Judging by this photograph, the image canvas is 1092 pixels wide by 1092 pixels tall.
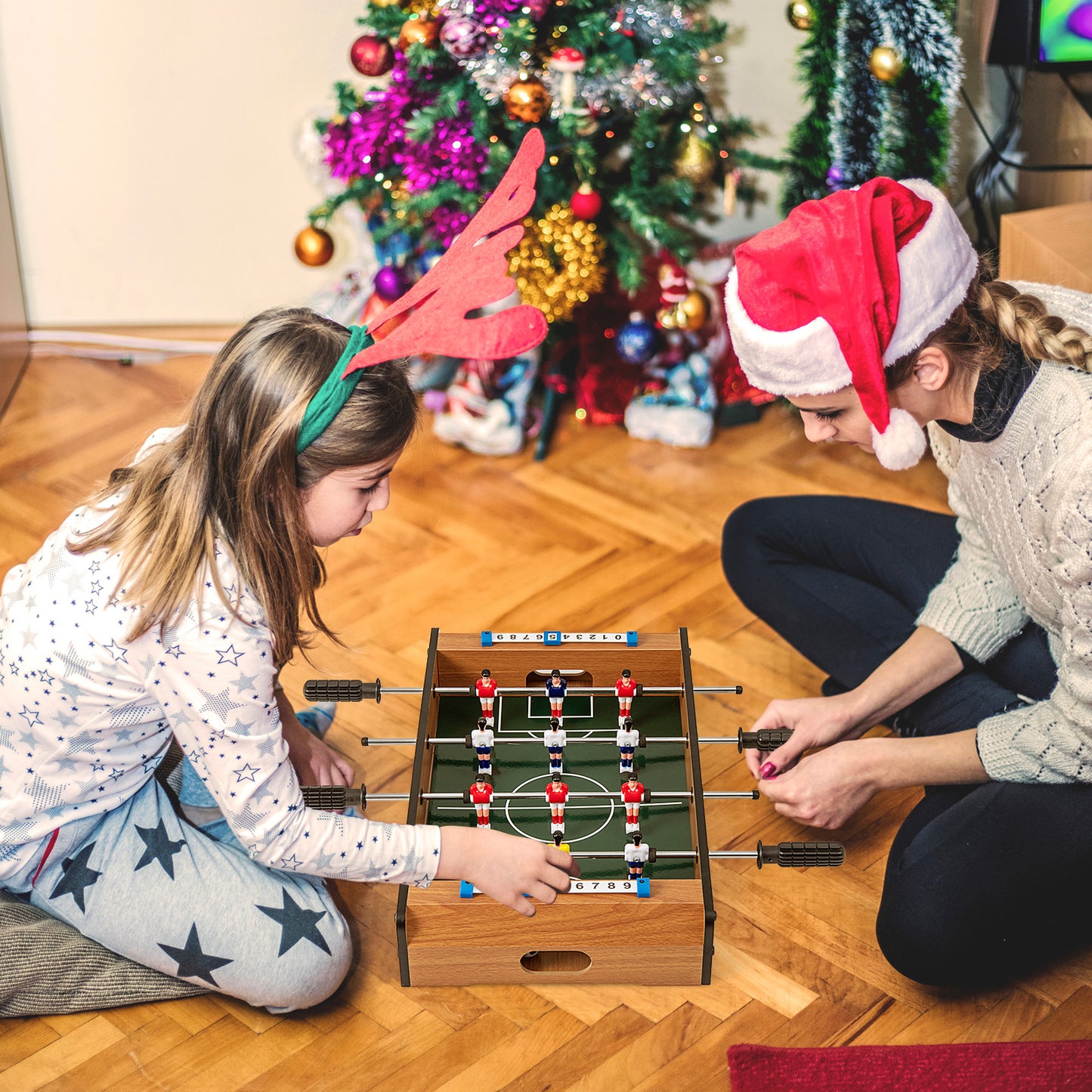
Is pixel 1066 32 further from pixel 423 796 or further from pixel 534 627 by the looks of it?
pixel 423 796

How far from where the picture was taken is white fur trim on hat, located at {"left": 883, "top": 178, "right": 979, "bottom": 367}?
3.77ft

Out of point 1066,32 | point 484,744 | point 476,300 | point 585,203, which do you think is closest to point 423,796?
point 484,744

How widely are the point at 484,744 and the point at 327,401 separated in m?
0.44

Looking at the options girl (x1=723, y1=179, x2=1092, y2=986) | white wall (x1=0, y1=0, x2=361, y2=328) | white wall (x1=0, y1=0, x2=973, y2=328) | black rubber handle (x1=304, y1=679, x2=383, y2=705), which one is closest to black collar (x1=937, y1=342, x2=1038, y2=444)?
girl (x1=723, y1=179, x2=1092, y2=986)

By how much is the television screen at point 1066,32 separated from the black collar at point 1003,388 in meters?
1.05

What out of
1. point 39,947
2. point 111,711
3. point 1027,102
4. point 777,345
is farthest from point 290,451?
point 1027,102

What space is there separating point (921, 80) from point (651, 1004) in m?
1.53

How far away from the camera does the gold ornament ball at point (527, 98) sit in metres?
2.08

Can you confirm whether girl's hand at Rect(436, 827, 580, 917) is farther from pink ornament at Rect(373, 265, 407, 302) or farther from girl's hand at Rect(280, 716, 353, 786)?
pink ornament at Rect(373, 265, 407, 302)

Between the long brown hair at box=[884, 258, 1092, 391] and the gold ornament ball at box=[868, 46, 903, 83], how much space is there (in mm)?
957

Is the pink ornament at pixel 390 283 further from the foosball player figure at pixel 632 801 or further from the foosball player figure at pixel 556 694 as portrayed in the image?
the foosball player figure at pixel 632 801

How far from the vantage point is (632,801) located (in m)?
1.31

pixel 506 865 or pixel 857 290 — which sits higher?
pixel 857 290

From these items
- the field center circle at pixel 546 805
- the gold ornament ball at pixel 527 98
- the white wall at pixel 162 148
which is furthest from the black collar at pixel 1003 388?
the white wall at pixel 162 148
